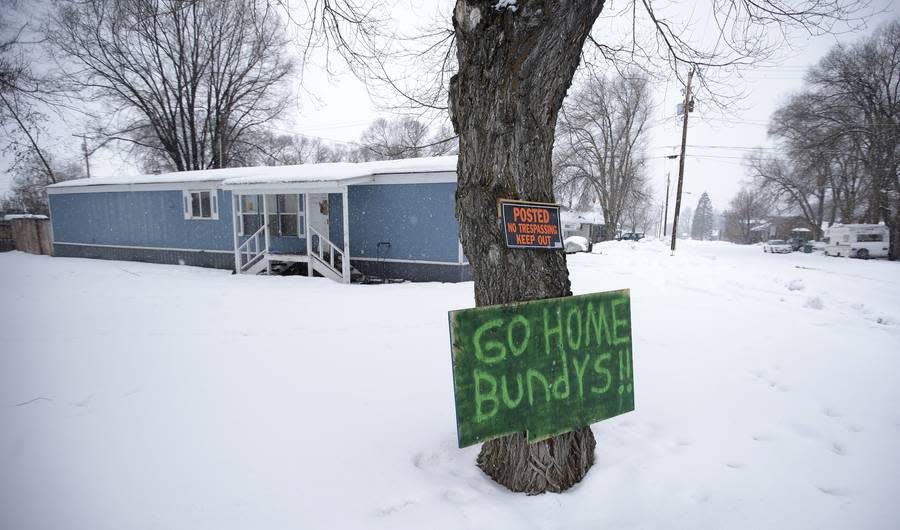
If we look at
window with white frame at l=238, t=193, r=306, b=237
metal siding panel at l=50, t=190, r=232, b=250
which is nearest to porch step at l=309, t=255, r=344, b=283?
window with white frame at l=238, t=193, r=306, b=237

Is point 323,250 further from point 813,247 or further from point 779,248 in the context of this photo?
point 813,247

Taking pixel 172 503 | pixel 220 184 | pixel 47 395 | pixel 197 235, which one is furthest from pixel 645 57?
pixel 197 235

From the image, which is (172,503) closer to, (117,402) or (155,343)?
(117,402)

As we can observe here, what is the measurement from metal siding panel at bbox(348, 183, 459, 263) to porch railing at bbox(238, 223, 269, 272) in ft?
8.91

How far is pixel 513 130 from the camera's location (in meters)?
2.17

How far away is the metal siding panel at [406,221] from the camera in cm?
1033

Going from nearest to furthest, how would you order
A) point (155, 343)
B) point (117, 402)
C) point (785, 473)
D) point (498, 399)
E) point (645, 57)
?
point (498, 399) → point (785, 473) → point (117, 402) → point (645, 57) → point (155, 343)

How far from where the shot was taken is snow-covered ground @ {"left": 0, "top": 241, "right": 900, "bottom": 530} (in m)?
2.28

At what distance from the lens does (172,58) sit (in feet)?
68.3

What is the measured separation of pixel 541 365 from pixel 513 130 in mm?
1300

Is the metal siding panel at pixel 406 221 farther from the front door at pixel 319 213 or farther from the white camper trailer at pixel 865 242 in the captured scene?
the white camper trailer at pixel 865 242

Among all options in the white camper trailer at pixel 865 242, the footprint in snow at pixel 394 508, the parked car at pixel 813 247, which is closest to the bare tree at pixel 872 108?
the white camper trailer at pixel 865 242

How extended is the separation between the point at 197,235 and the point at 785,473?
16213 mm

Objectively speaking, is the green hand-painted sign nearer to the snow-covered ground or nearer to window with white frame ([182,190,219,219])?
the snow-covered ground
